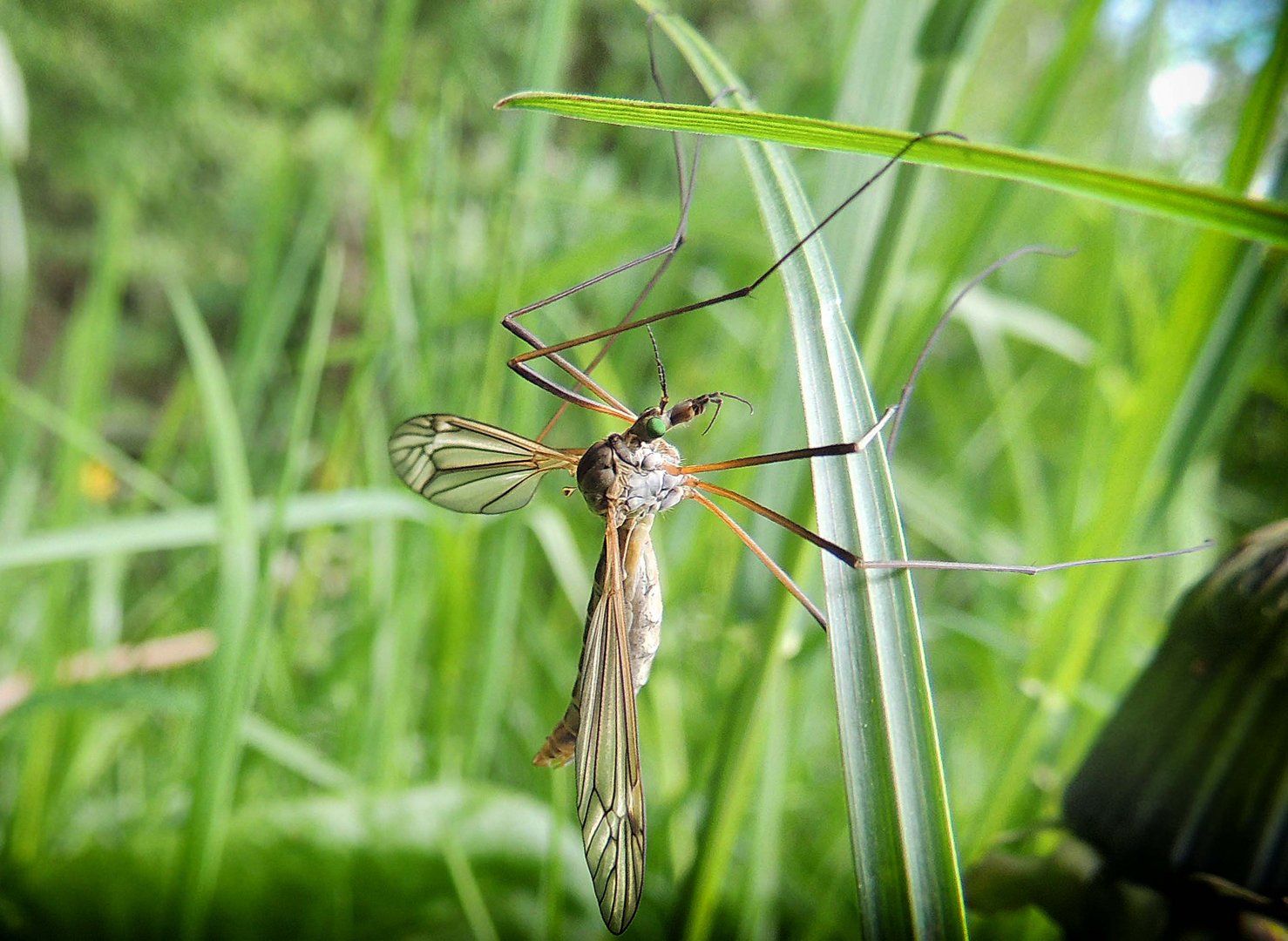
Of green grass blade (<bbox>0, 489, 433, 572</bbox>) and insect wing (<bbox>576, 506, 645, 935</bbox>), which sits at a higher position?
green grass blade (<bbox>0, 489, 433, 572</bbox>)

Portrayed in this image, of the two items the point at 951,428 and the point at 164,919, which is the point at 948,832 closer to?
the point at 164,919

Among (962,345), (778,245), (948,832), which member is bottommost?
(948,832)

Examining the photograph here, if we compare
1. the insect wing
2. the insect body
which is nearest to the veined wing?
the insect body

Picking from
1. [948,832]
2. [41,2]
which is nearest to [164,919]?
[948,832]

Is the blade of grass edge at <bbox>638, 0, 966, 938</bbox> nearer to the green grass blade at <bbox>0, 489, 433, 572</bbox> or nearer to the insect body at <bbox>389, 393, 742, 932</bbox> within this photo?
the insect body at <bbox>389, 393, 742, 932</bbox>

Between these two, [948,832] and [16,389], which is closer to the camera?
[948,832]

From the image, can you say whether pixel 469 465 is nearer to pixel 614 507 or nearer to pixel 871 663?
pixel 614 507

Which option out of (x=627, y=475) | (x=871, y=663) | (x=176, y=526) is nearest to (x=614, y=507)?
(x=627, y=475)
